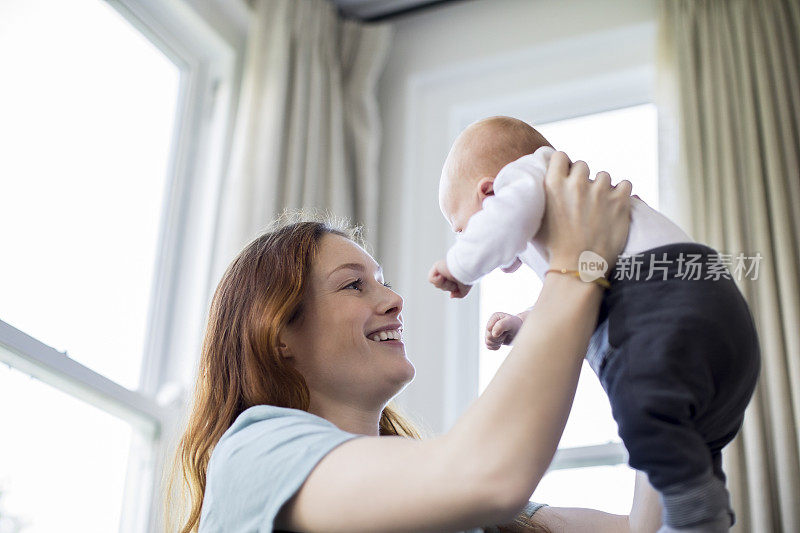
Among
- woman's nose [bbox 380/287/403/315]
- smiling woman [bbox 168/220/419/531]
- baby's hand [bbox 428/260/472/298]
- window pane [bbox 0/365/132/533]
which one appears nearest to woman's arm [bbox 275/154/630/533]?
baby's hand [bbox 428/260/472/298]

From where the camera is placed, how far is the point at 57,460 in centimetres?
228

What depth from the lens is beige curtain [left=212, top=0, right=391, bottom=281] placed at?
9.52 ft

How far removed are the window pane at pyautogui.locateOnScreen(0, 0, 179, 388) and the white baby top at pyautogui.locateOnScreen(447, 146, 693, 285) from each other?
1302 millimetres

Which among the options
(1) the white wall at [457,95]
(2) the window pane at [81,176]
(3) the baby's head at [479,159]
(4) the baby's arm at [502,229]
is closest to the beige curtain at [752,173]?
(1) the white wall at [457,95]

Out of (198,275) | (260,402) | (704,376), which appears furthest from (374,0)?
(704,376)

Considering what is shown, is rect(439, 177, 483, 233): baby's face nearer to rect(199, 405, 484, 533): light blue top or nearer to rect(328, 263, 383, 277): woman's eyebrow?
rect(328, 263, 383, 277): woman's eyebrow

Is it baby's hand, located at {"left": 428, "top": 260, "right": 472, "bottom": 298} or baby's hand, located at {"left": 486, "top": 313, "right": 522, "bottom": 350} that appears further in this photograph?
baby's hand, located at {"left": 486, "top": 313, "right": 522, "bottom": 350}

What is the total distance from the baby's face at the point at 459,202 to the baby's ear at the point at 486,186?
0.01m

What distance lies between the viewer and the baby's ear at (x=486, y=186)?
5.01 feet

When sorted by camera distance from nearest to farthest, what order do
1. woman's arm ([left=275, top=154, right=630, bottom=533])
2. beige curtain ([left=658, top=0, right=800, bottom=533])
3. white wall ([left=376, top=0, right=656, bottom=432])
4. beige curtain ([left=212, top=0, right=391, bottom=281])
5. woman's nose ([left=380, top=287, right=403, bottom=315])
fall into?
woman's arm ([left=275, top=154, right=630, bottom=533]) → woman's nose ([left=380, top=287, right=403, bottom=315]) → beige curtain ([left=658, top=0, right=800, bottom=533]) → beige curtain ([left=212, top=0, right=391, bottom=281]) → white wall ([left=376, top=0, right=656, bottom=432])

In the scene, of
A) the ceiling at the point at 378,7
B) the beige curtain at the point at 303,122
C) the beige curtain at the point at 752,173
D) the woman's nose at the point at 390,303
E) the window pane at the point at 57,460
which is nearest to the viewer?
the woman's nose at the point at 390,303

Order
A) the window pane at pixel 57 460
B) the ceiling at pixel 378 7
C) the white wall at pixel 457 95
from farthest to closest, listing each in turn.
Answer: the ceiling at pixel 378 7, the white wall at pixel 457 95, the window pane at pixel 57 460

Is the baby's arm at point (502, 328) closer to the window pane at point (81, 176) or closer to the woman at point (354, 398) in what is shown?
the woman at point (354, 398)

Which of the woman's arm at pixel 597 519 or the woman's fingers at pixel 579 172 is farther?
the woman's arm at pixel 597 519
